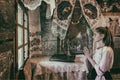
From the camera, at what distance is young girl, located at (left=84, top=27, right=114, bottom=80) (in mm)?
2234

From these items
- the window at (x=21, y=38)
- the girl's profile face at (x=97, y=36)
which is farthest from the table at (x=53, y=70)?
the girl's profile face at (x=97, y=36)

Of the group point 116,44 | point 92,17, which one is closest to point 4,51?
point 92,17

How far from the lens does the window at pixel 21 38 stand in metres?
2.16

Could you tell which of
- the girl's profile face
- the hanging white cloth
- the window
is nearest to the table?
the window

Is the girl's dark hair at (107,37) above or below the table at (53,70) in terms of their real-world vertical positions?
above

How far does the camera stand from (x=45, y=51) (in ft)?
7.43

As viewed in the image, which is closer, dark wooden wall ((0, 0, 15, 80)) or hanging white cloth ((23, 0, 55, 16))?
dark wooden wall ((0, 0, 15, 80))

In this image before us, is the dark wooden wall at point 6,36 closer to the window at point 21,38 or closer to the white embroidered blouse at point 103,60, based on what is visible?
the window at point 21,38

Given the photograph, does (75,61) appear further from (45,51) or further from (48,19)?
(48,19)

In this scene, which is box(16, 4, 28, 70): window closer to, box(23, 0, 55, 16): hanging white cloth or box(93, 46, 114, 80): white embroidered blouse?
box(23, 0, 55, 16): hanging white cloth

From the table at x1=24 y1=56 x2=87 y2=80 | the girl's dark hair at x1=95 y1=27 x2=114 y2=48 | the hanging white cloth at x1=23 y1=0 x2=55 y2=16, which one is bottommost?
the table at x1=24 y1=56 x2=87 y2=80

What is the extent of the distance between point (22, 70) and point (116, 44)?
0.92 m

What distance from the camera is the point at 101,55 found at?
2236 millimetres

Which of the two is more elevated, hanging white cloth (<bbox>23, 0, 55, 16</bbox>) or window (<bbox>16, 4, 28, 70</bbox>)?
hanging white cloth (<bbox>23, 0, 55, 16</bbox>)
